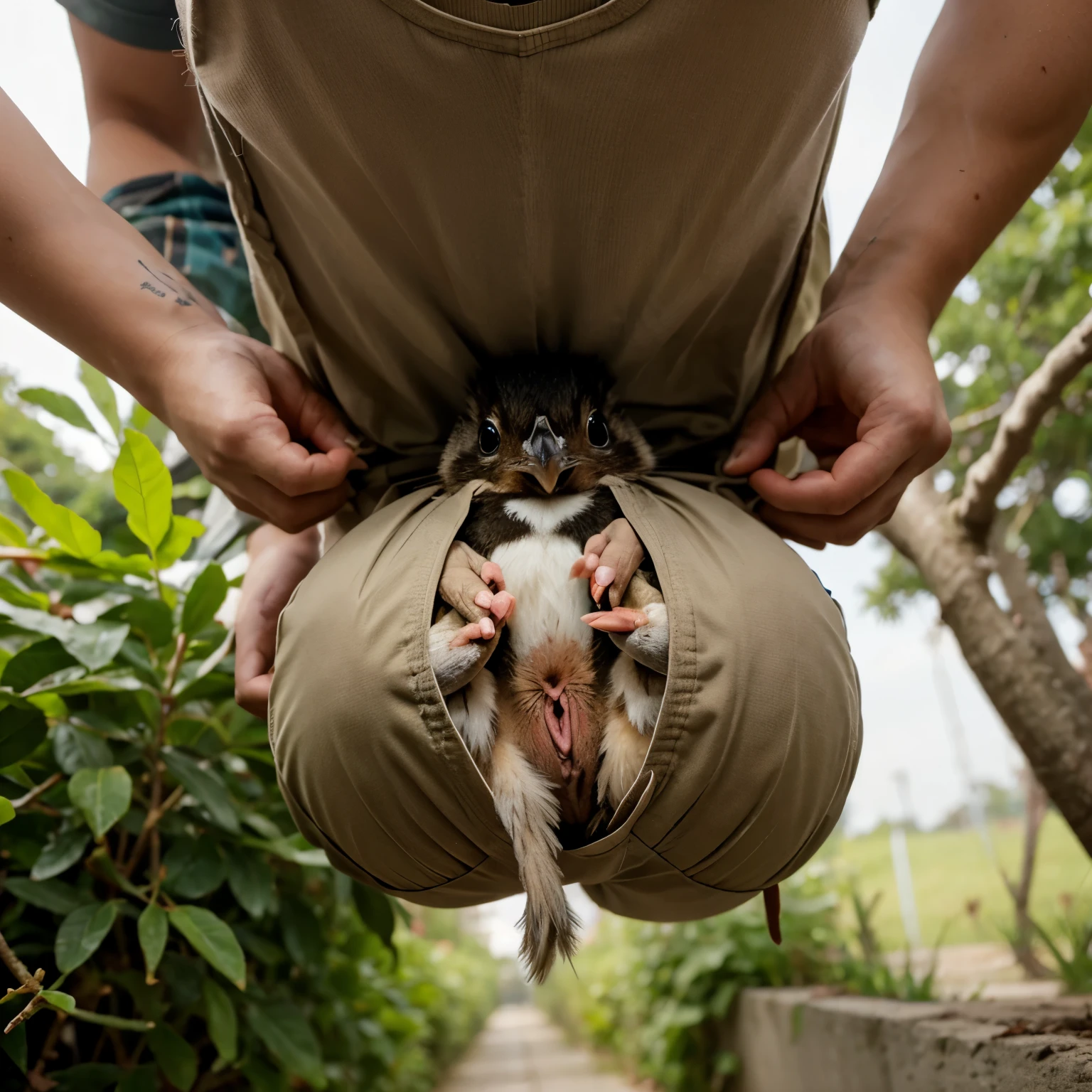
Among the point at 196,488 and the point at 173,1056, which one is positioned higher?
the point at 196,488

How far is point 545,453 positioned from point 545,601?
0.19 metres

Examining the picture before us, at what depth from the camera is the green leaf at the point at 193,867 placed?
4.53 feet

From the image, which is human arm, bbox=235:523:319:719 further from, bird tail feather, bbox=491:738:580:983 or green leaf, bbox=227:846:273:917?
bird tail feather, bbox=491:738:580:983

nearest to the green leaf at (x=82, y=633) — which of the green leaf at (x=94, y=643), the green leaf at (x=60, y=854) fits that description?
the green leaf at (x=94, y=643)

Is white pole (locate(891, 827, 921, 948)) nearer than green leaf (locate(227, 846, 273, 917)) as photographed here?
No

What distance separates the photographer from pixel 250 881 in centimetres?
148

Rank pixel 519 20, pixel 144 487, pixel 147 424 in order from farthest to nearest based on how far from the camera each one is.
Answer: pixel 147 424 → pixel 144 487 → pixel 519 20

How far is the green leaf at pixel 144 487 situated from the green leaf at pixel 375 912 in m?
0.73

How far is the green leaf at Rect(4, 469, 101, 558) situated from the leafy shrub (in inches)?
84.4

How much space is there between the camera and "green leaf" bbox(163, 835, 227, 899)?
1382mm

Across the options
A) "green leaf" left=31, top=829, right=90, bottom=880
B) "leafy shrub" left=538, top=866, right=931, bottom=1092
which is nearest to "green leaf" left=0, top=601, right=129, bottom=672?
"green leaf" left=31, top=829, right=90, bottom=880

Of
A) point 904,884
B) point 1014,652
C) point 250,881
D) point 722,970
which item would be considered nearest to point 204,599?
point 250,881

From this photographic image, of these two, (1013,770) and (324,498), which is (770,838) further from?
(1013,770)

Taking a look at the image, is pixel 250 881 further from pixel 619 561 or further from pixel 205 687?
pixel 619 561
